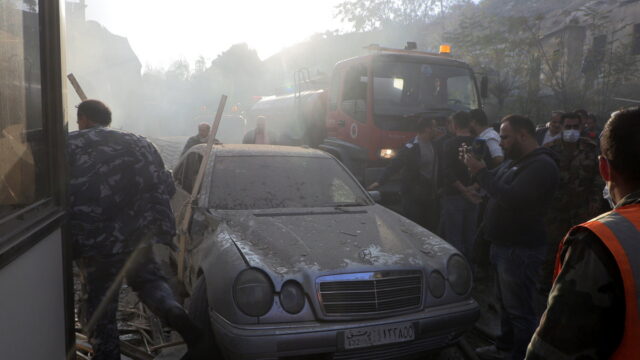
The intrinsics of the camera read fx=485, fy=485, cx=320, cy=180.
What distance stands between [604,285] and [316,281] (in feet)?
6.51

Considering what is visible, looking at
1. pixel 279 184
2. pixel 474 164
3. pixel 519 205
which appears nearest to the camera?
pixel 519 205

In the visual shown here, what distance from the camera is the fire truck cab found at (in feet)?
24.9

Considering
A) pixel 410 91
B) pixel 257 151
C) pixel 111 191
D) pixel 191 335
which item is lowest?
pixel 191 335

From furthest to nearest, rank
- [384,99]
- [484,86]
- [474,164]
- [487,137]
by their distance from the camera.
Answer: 1. [484,86]
2. [384,99]
3. [487,137]
4. [474,164]

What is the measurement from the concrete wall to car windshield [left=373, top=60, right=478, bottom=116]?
595 cm

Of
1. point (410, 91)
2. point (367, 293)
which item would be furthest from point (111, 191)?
point (410, 91)

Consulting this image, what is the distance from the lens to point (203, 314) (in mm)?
3211

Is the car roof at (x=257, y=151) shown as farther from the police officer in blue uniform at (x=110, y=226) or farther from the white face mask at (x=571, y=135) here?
the white face mask at (x=571, y=135)

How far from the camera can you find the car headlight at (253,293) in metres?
2.94

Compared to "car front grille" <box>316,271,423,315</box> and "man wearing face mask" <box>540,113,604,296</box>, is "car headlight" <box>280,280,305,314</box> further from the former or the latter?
"man wearing face mask" <box>540,113,604,296</box>

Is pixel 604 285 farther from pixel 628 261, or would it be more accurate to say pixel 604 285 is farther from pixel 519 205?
pixel 519 205

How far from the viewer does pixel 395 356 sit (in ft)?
10.1

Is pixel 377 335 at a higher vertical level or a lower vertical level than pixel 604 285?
lower

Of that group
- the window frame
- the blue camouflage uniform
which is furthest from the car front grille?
the window frame
